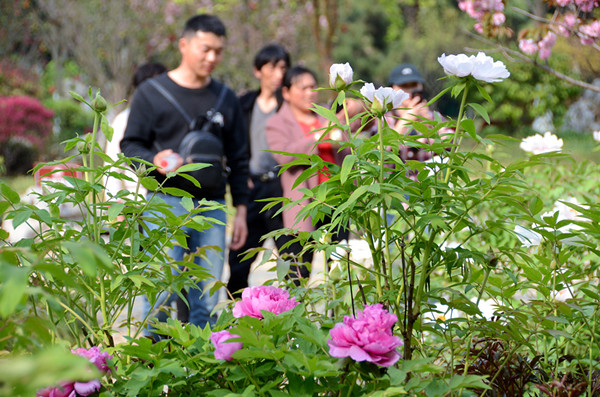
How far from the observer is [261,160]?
4859 millimetres

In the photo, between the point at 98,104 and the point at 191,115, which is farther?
the point at 191,115

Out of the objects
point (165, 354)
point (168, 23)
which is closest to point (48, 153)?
point (168, 23)

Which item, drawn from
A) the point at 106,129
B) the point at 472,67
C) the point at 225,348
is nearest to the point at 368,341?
the point at 225,348

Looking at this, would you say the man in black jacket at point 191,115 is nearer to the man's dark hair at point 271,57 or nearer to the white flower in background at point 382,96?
the man's dark hair at point 271,57

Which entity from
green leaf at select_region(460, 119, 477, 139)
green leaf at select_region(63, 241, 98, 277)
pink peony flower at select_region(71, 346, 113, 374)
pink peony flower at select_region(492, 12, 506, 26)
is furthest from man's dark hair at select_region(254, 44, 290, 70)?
green leaf at select_region(63, 241, 98, 277)

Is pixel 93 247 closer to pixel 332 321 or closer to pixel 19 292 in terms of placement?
pixel 19 292

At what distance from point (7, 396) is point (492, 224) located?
3.11 feet

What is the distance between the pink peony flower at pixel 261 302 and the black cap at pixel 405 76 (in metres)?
3.70

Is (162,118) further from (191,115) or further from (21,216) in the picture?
(21,216)

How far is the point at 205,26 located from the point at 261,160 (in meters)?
1.23

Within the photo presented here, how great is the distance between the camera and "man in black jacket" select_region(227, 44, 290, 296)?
14.9ft

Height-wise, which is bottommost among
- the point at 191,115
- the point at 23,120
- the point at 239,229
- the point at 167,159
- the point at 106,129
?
the point at 23,120

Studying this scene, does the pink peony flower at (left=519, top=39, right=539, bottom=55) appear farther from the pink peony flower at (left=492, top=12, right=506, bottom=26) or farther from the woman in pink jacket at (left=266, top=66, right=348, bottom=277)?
the woman in pink jacket at (left=266, top=66, right=348, bottom=277)

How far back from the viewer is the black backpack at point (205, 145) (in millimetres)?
3545
